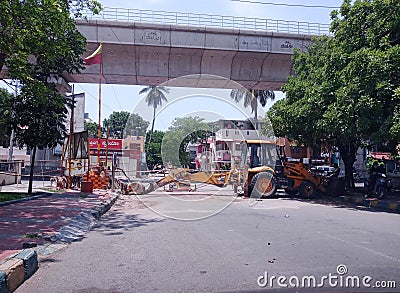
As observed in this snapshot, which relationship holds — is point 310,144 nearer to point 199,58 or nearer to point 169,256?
point 199,58

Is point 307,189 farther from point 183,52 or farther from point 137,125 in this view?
point 183,52

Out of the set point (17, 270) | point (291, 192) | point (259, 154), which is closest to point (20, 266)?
point (17, 270)

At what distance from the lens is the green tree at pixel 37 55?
10.7m

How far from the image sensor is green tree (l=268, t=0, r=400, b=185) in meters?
13.2

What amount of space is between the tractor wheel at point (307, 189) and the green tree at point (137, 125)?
9.36 m

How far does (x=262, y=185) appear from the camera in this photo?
17.8m

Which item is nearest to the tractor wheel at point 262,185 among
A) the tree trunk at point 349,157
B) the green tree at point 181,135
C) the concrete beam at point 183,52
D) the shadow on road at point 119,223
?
the tree trunk at point 349,157

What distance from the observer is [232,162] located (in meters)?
19.8

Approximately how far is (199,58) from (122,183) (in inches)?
349

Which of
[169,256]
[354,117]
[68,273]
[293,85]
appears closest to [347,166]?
[293,85]

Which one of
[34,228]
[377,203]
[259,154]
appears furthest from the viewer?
[259,154]

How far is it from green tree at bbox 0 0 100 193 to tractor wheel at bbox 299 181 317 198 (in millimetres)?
10381

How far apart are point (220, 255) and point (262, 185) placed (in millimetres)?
11487

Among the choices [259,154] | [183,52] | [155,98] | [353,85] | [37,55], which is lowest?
[259,154]
